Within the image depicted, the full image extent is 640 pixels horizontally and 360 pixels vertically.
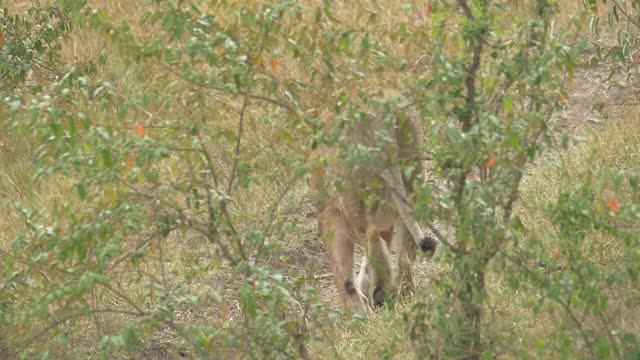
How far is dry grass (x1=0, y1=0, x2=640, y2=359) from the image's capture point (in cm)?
483

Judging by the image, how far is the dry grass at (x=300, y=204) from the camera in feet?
15.8

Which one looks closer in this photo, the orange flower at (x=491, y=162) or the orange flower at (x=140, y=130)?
the orange flower at (x=491, y=162)

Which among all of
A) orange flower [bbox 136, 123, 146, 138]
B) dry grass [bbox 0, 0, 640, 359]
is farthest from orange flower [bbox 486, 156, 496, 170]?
orange flower [bbox 136, 123, 146, 138]

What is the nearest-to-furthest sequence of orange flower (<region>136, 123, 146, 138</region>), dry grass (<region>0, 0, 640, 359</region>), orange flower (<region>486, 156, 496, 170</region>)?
orange flower (<region>486, 156, 496, 170</region>) → orange flower (<region>136, 123, 146, 138</region>) → dry grass (<region>0, 0, 640, 359</region>)

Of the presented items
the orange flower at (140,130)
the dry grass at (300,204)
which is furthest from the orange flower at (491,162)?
the orange flower at (140,130)

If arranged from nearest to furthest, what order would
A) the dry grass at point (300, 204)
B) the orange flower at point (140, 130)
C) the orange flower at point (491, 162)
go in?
the orange flower at point (491, 162) → the orange flower at point (140, 130) → the dry grass at point (300, 204)

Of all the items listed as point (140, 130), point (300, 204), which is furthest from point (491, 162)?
point (300, 204)

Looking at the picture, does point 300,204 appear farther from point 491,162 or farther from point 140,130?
point 491,162

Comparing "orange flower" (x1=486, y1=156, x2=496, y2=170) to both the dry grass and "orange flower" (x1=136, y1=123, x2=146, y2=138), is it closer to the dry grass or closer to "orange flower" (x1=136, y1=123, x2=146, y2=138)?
the dry grass

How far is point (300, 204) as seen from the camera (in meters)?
5.14

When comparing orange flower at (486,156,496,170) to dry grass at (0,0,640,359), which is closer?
orange flower at (486,156,496,170)

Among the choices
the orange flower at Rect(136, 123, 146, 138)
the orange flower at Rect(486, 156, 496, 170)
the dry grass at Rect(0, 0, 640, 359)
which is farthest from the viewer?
the dry grass at Rect(0, 0, 640, 359)

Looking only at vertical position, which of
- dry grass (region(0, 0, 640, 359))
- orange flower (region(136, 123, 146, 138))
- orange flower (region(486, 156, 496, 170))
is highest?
orange flower (region(486, 156, 496, 170))

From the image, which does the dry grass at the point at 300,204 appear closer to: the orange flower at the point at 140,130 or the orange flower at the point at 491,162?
the orange flower at the point at 140,130
